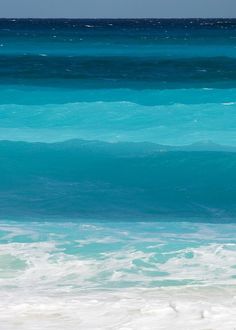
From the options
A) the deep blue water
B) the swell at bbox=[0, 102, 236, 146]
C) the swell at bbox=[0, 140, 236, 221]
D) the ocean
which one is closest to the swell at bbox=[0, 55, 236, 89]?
the deep blue water

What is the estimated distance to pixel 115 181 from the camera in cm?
949

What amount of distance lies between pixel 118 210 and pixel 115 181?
1813mm

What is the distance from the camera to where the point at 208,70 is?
90.8ft

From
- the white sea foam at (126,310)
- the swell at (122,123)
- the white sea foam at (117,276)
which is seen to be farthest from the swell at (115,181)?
the white sea foam at (126,310)

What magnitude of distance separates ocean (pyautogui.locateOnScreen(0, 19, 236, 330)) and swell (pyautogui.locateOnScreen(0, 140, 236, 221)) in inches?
0.7

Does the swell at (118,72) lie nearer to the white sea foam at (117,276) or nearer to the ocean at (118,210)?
the ocean at (118,210)

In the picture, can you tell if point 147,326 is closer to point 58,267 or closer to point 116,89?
point 58,267

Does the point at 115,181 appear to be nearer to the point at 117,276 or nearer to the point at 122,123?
the point at 117,276

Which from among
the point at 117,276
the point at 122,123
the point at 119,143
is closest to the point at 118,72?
the point at 122,123

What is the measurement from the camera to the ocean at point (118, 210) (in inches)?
181

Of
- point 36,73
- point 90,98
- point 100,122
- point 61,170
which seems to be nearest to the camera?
point 61,170

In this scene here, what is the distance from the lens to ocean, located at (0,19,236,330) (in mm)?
4586

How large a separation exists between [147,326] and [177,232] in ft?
7.87

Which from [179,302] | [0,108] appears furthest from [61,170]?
[0,108]
